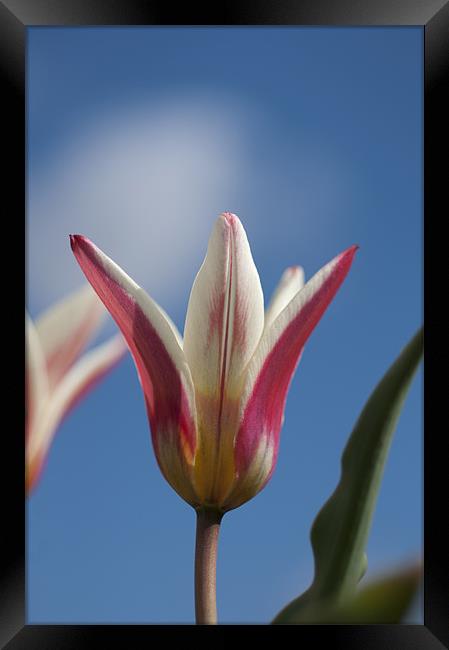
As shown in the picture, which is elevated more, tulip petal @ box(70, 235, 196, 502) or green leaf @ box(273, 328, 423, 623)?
tulip petal @ box(70, 235, 196, 502)

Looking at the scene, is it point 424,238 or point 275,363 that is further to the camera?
point 424,238

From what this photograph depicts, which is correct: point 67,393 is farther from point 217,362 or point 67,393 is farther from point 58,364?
point 217,362

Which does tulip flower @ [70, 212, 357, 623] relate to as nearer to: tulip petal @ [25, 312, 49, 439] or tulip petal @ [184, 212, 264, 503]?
tulip petal @ [184, 212, 264, 503]

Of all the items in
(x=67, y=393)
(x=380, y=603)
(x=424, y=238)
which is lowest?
(x=380, y=603)

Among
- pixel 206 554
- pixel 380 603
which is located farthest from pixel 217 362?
pixel 380 603

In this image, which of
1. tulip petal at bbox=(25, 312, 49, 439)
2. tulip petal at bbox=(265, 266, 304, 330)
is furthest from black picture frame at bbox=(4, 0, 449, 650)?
tulip petal at bbox=(265, 266, 304, 330)

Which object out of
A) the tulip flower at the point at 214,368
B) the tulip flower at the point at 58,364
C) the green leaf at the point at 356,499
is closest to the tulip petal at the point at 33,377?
the tulip flower at the point at 58,364

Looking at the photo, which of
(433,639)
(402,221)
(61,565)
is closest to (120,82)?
(402,221)
